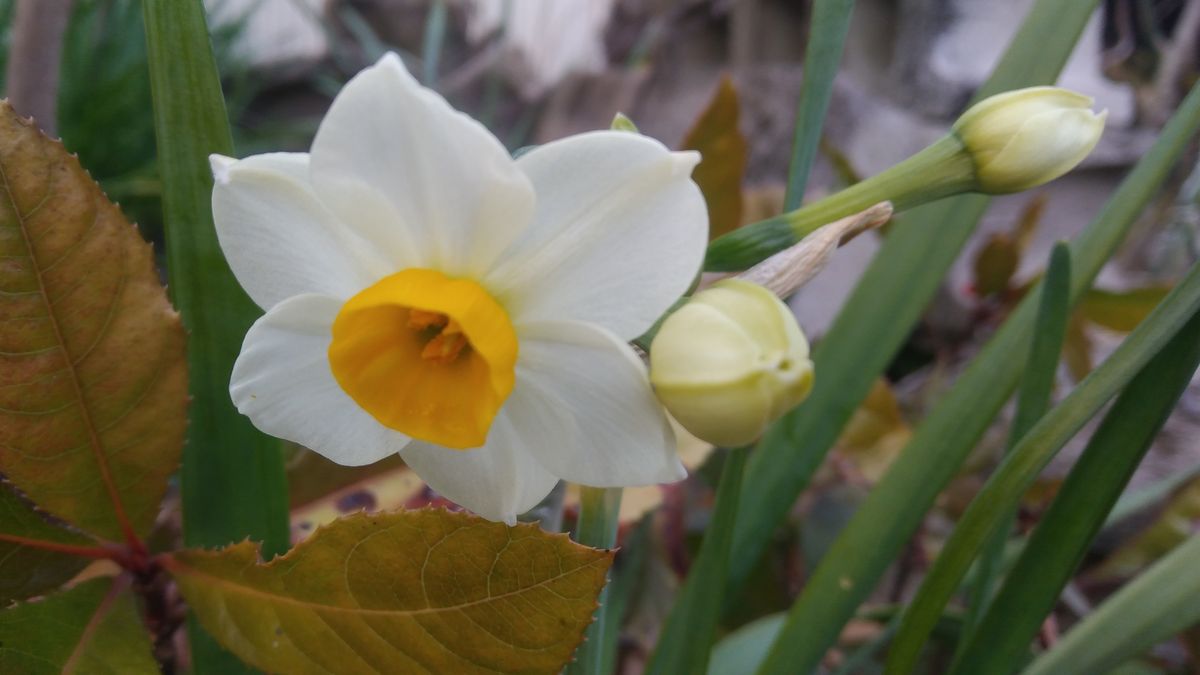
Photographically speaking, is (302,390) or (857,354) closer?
(302,390)

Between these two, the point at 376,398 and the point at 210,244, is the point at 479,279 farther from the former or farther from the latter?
the point at 210,244

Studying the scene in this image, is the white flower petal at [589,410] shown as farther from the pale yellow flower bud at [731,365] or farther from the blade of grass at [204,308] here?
the blade of grass at [204,308]

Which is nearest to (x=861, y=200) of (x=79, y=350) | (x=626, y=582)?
(x=79, y=350)

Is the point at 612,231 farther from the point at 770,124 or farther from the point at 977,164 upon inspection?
the point at 770,124

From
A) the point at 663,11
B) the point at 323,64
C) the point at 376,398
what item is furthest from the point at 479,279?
the point at 323,64

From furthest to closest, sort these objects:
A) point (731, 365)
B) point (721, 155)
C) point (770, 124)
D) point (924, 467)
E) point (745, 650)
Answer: point (770, 124)
point (721, 155)
point (745, 650)
point (924, 467)
point (731, 365)

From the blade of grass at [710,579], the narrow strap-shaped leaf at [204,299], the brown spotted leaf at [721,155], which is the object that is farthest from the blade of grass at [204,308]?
the brown spotted leaf at [721,155]
